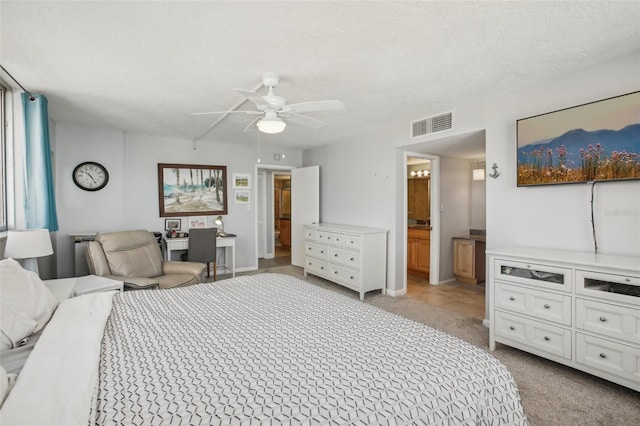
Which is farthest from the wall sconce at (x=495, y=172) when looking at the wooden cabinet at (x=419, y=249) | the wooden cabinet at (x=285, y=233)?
the wooden cabinet at (x=285, y=233)

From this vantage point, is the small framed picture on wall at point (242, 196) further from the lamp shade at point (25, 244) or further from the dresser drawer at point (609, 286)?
the dresser drawer at point (609, 286)

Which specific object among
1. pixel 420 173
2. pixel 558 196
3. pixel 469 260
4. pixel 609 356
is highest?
pixel 420 173

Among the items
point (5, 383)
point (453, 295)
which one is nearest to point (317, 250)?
point (453, 295)

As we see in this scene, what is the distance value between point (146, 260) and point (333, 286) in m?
2.60

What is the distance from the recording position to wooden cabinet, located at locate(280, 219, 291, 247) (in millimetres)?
8750

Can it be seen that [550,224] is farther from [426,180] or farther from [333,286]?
[426,180]

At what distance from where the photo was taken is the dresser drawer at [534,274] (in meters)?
2.33

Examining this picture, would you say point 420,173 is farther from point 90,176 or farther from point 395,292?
point 90,176

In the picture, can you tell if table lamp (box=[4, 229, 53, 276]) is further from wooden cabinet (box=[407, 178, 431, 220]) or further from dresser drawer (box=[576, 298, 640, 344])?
wooden cabinet (box=[407, 178, 431, 220])

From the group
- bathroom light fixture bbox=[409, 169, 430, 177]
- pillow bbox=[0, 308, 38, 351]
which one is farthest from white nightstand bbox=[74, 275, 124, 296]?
bathroom light fixture bbox=[409, 169, 430, 177]

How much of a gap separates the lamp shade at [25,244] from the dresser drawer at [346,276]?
128 inches

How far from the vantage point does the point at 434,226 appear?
198 inches

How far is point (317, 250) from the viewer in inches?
201

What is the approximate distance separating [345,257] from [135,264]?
8.59 feet
